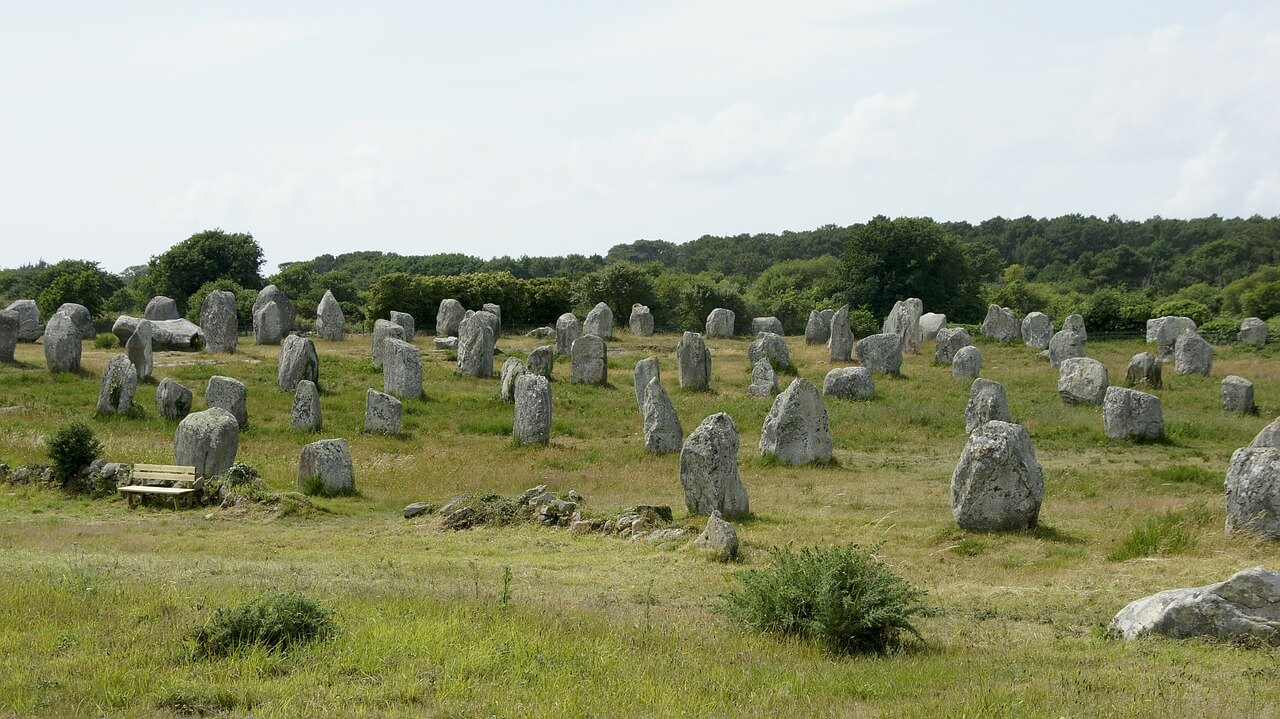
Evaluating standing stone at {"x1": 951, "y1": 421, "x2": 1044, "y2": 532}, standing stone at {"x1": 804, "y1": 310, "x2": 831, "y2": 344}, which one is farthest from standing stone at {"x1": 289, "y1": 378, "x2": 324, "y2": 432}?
standing stone at {"x1": 804, "y1": 310, "x2": 831, "y2": 344}

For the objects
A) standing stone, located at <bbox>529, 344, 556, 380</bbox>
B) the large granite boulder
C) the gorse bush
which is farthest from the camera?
standing stone, located at <bbox>529, 344, 556, 380</bbox>

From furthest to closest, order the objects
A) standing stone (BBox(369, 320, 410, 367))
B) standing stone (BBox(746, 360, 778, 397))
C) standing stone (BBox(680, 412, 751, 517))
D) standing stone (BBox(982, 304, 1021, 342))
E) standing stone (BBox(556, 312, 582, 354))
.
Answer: standing stone (BBox(982, 304, 1021, 342)), standing stone (BBox(556, 312, 582, 354)), standing stone (BBox(369, 320, 410, 367)), standing stone (BBox(746, 360, 778, 397)), standing stone (BBox(680, 412, 751, 517))

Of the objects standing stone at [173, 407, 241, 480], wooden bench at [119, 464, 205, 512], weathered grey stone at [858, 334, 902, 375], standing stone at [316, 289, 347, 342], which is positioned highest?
standing stone at [316, 289, 347, 342]

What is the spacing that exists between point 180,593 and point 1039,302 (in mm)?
71746

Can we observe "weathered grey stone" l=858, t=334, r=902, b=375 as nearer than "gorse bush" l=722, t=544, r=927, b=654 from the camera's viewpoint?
No

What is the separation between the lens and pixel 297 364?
33250 mm

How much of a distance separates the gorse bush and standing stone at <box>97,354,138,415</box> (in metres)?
22.5

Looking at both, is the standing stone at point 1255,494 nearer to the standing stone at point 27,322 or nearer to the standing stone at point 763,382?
the standing stone at point 763,382

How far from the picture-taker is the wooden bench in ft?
66.5

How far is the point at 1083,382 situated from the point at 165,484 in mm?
24476

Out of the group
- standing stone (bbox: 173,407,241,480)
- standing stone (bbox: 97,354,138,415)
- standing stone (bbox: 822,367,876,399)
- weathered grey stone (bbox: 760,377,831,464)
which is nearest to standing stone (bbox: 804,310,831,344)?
standing stone (bbox: 822,367,876,399)

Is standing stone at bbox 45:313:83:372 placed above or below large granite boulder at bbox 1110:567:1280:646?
above

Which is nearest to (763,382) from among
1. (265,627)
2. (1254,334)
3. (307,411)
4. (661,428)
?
(661,428)

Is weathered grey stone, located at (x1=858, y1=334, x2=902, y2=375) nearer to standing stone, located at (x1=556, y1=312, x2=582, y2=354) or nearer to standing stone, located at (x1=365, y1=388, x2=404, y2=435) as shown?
standing stone, located at (x1=556, y1=312, x2=582, y2=354)
